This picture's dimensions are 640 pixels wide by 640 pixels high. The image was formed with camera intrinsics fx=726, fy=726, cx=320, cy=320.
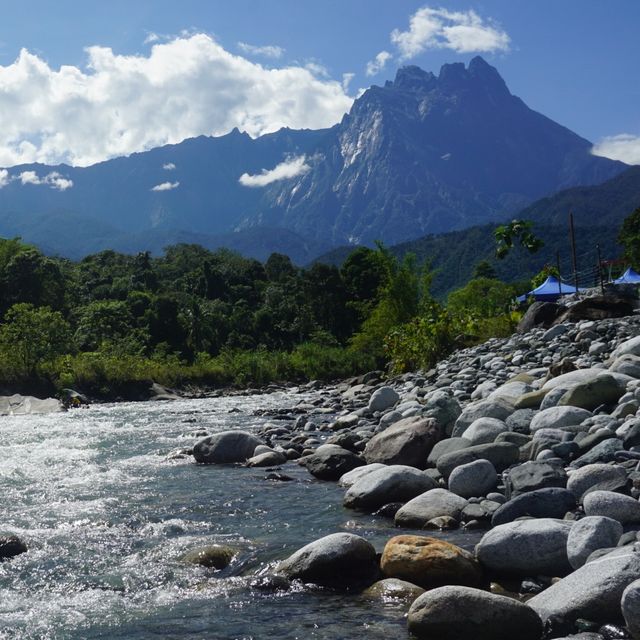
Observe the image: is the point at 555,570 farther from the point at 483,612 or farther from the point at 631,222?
the point at 631,222

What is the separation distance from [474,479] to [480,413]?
3.26m

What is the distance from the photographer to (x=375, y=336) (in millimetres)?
39500

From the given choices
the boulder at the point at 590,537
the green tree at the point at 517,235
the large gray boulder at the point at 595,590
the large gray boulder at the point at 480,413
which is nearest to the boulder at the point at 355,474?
the large gray boulder at the point at 480,413

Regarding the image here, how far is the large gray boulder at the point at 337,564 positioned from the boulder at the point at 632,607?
2.38 metres

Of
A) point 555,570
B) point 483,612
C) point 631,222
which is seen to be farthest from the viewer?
point 631,222

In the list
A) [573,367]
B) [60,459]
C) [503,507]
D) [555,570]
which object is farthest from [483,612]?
[60,459]

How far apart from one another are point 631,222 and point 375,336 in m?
27.6

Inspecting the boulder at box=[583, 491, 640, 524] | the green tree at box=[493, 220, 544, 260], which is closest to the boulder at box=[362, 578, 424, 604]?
the boulder at box=[583, 491, 640, 524]

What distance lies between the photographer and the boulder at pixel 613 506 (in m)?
6.73

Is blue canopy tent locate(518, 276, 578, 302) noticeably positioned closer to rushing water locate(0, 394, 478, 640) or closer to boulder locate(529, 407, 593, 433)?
rushing water locate(0, 394, 478, 640)

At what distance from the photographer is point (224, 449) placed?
45.2ft

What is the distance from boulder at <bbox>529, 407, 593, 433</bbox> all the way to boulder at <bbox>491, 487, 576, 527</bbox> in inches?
115

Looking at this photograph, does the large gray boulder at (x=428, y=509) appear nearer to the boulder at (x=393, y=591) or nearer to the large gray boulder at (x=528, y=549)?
the large gray boulder at (x=528, y=549)

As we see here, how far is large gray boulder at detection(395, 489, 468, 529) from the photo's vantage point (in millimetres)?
8211
